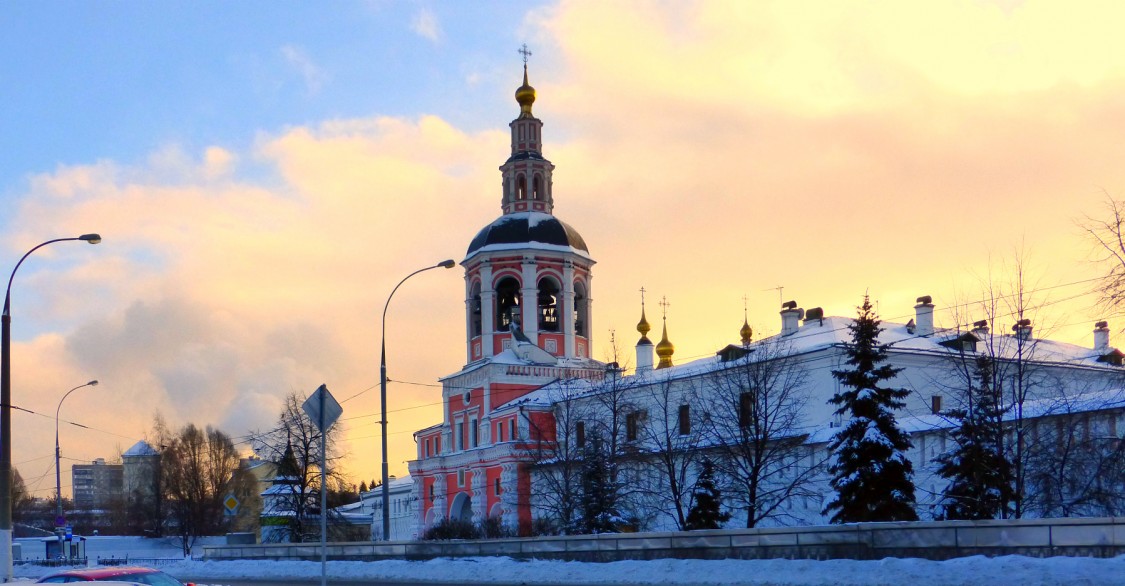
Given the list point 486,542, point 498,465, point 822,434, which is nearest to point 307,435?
point 498,465

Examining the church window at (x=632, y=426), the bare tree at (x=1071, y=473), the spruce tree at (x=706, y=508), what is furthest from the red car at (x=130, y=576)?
the church window at (x=632, y=426)

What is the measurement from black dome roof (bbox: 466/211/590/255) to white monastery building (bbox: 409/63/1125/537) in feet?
0.35

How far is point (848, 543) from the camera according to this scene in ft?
73.7

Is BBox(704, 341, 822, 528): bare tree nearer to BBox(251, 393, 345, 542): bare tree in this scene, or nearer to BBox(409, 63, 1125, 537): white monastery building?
BBox(409, 63, 1125, 537): white monastery building

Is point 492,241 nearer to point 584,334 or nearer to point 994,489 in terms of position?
point 584,334

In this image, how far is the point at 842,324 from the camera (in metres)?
59.1

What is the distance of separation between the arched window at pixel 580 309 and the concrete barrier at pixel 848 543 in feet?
134

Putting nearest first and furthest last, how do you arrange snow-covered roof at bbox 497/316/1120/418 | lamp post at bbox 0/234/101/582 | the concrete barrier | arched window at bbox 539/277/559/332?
the concrete barrier < lamp post at bbox 0/234/101/582 < snow-covered roof at bbox 497/316/1120/418 < arched window at bbox 539/277/559/332

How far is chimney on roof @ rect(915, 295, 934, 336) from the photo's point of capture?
191 feet

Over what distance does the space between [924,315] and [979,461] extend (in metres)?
26.5

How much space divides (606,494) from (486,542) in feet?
43.6

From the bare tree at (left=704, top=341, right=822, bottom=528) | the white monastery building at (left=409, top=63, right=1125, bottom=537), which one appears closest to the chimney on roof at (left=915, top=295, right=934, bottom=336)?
the white monastery building at (left=409, top=63, right=1125, bottom=537)

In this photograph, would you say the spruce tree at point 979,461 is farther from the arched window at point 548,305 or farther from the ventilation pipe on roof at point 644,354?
the ventilation pipe on roof at point 644,354

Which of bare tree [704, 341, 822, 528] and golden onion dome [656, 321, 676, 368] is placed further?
golden onion dome [656, 321, 676, 368]
